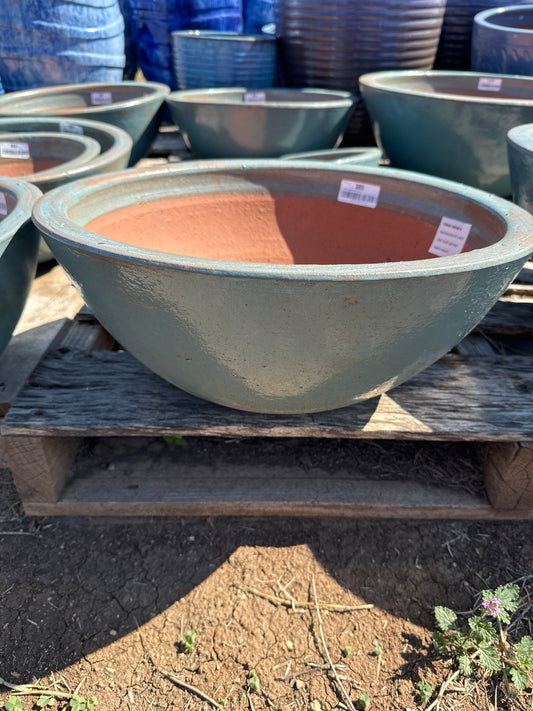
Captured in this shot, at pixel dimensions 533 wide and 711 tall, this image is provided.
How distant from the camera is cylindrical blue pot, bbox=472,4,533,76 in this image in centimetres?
254

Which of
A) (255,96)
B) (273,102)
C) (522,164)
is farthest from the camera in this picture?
(255,96)

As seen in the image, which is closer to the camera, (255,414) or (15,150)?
(255,414)

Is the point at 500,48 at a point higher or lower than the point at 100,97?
higher

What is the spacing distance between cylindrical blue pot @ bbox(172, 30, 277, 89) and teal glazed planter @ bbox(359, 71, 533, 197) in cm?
77

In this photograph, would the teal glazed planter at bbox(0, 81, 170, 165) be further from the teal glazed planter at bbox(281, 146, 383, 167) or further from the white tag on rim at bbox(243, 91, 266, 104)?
the teal glazed planter at bbox(281, 146, 383, 167)

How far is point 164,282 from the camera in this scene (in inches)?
36.0

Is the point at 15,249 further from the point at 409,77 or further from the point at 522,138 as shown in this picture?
the point at 409,77

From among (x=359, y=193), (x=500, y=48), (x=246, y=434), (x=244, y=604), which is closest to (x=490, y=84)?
(x=500, y=48)

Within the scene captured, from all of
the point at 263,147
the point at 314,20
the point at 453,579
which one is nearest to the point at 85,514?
the point at 453,579

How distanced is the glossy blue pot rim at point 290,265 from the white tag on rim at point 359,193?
1.7 inches

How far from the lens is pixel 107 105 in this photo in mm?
2705

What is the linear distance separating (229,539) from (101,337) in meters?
0.71

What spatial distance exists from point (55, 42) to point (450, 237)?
2818mm

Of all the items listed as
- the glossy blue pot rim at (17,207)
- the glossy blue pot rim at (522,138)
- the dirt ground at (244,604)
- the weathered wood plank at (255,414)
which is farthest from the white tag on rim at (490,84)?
the glossy blue pot rim at (17,207)
